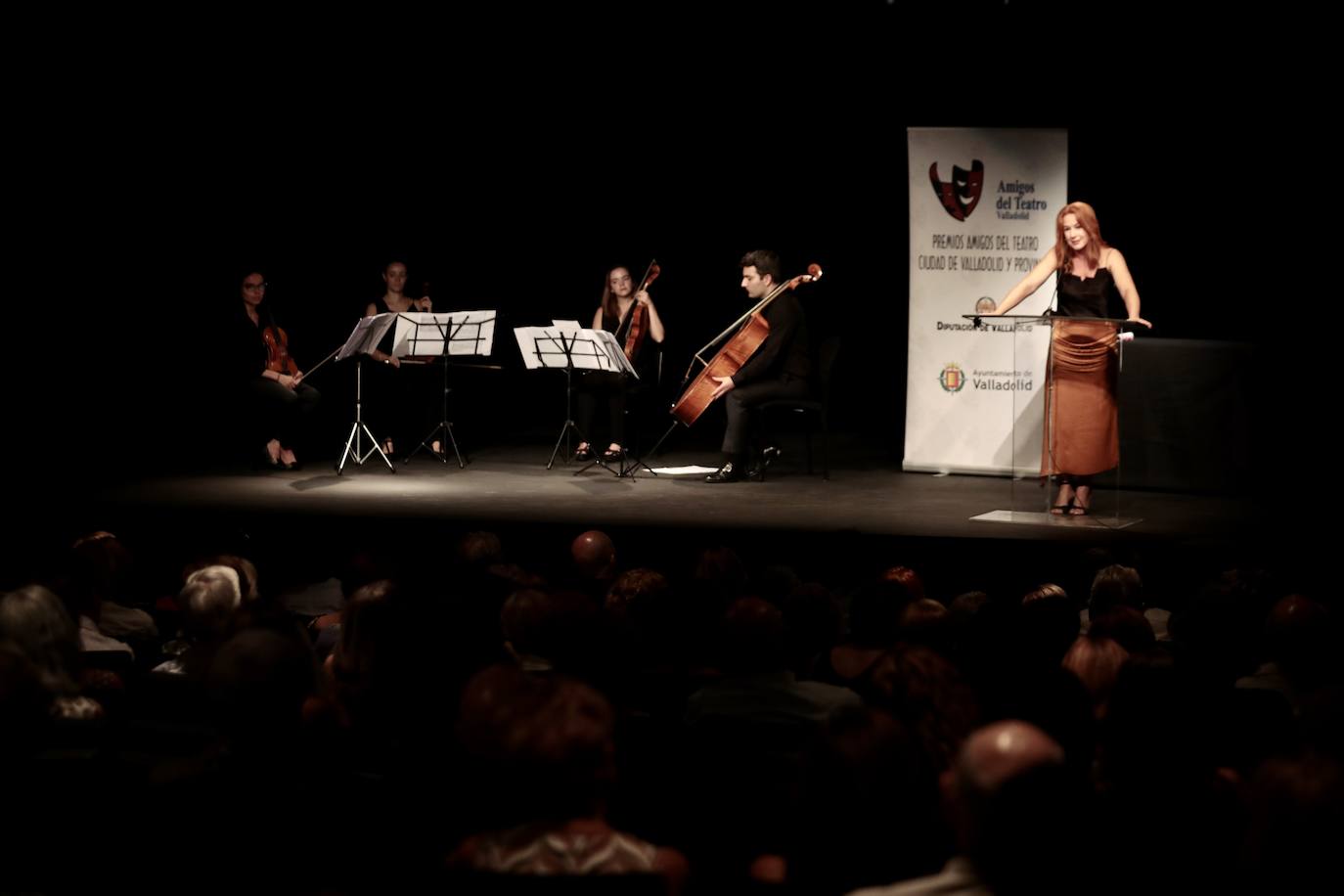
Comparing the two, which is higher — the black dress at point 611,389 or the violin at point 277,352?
the violin at point 277,352

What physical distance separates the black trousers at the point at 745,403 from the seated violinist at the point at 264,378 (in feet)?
8.65

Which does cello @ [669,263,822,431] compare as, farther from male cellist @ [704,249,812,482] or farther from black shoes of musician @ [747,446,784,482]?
black shoes of musician @ [747,446,784,482]

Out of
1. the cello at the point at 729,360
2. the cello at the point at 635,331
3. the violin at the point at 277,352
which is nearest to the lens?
the cello at the point at 729,360

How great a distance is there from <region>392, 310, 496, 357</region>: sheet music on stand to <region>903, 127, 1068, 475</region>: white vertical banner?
101 inches

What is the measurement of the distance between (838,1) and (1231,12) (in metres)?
2.58

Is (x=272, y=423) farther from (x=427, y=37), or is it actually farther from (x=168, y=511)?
(x=427, y=37)

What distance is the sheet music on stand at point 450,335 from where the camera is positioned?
892cm

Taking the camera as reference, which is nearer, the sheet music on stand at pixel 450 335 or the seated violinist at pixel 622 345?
the sheet music on stand at pixel 450 335

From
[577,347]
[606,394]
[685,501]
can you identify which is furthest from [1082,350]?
[606,394]

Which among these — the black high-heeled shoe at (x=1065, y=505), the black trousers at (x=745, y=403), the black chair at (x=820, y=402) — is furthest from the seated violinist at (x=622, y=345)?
the black high-heeled shoe at (x=1065, y=505)

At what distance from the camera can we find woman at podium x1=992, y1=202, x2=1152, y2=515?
6.75m

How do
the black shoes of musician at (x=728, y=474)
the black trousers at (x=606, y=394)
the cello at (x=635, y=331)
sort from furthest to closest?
1. the cello at (x=635, y=331)
2. the black trousers at (x=606, y=394)
3. the black shoes of musician at (x=728, y=474)

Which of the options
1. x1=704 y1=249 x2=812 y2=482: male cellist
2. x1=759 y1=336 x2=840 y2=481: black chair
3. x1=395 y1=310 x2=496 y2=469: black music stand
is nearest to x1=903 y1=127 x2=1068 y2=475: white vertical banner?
x1=759 y1=336 x2=840 y2=481: black chair

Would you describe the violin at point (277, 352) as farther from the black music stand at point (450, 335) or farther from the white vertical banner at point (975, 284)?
the white vertical banner at point (975, 284)
